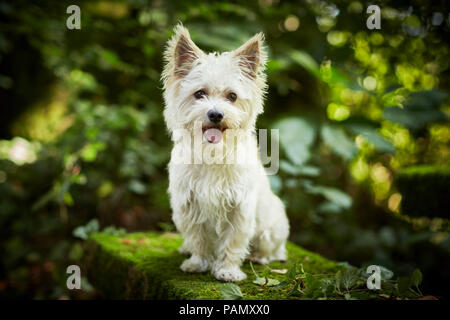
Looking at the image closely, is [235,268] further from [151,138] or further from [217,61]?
[151,138]

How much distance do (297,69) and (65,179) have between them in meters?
4.09

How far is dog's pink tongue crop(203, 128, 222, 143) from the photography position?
7.72ft

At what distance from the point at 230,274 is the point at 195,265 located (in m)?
0.32

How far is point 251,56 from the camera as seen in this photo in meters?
2.52

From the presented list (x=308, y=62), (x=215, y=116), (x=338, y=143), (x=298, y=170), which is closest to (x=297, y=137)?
(x=298, y=170)

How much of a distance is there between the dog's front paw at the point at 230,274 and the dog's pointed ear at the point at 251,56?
154 centimetres

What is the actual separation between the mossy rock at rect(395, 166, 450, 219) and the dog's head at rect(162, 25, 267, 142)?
192 cm

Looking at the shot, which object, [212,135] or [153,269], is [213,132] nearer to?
[212,135]

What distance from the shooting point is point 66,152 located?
4.50m

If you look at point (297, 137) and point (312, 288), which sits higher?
point (297, 137)

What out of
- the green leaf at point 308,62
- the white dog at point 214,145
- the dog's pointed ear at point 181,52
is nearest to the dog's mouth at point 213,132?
the white dog at point 214,145

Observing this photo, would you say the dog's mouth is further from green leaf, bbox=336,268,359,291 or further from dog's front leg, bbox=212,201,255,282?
green leaf, bbox=336,268,359,291
